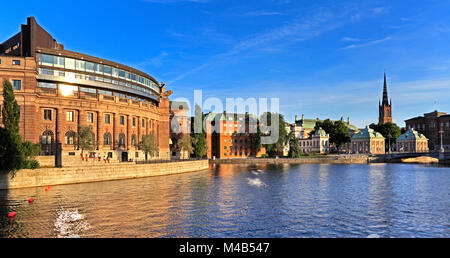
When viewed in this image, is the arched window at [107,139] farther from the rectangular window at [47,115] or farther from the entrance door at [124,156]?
the rectangular window at [47,115]

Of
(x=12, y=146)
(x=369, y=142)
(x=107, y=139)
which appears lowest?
(x=369, y=142)

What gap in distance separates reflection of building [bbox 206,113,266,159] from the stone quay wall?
72905 mm

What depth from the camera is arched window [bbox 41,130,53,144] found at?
64.4m

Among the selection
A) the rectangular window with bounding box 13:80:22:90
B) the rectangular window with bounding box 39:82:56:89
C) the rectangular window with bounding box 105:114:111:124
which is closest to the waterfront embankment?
the rectangular window with bounding box 105:114:111:124

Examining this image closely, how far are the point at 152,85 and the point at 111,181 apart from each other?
53.6 meters

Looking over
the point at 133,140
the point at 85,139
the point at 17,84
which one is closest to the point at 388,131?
the point at 133,140

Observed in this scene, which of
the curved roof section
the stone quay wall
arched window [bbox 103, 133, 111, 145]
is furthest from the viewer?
arched window [bbox 103, 133, 111, 145]

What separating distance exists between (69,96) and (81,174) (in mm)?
23246

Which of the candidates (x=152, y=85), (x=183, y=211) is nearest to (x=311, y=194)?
(x=183, y=211)

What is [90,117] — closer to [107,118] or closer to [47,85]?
[107,118]

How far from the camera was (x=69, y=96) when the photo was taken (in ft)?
220

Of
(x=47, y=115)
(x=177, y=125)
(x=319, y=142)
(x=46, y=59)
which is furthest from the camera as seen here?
(x=319, y=142)

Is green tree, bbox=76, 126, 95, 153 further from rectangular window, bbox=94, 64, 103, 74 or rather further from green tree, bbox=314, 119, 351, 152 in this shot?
Result: green tree, bbox=314, 119, 351, 152
